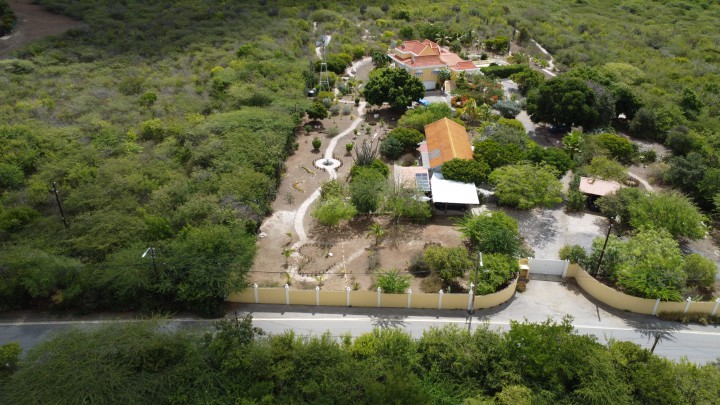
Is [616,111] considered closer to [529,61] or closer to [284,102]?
[529,61]

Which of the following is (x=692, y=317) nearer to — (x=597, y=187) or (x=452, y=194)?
(x=597, y=187)

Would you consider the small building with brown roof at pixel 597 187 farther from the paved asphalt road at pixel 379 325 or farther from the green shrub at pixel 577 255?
the paved asphalt road at pixel 379 325

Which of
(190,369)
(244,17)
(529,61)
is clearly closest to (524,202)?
(190,369)

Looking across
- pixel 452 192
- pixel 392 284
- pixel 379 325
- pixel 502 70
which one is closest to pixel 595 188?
pixel 452 192

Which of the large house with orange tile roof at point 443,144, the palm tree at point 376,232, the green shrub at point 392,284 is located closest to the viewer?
the green shrub at point 392,284

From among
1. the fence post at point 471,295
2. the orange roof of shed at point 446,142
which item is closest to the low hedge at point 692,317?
the fence post at point 471,295

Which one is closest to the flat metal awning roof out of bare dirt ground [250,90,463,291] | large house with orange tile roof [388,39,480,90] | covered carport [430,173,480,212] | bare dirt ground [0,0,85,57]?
covered carport [430,173,480,212]

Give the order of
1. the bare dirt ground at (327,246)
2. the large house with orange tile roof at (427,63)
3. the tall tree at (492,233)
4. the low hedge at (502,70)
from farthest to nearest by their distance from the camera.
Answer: the low hedge at (502,70), the large house with orange tile roof at (427,63), the bare dirt ground at (327,246), the tall tree at (492,233)
